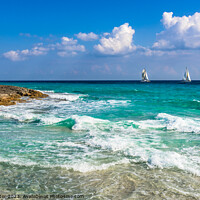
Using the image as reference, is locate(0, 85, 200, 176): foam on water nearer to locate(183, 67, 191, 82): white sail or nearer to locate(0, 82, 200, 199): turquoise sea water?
locate(0, 82, 200, 199): turquoise sea water

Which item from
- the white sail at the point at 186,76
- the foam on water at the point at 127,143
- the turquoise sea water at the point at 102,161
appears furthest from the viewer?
the white sail at the point at 186,76

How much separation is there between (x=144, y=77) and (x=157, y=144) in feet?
371

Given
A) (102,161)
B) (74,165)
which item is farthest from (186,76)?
(74,165)

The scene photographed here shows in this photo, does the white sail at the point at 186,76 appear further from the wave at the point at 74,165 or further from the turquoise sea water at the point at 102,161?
the wave at the point at 74,165

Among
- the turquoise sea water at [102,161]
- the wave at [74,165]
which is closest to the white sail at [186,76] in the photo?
the turquoise sea water at [102,161]

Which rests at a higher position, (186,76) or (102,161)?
(186,76)

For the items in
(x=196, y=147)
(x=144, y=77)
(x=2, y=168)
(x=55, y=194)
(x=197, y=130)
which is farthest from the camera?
(x=144, y=77)

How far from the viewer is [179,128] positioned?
10.7 m

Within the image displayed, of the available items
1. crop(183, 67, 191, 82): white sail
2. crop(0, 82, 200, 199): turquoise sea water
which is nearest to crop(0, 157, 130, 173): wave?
crop(0, 82, 200, 199): turquoise sea water

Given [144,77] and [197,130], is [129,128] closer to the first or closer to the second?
[197,130]

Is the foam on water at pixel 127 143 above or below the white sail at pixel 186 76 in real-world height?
below

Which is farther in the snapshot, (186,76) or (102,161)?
(186,76)

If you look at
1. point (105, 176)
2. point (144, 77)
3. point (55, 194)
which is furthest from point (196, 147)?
point (144, 77)

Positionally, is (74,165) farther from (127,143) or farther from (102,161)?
(127,143)
